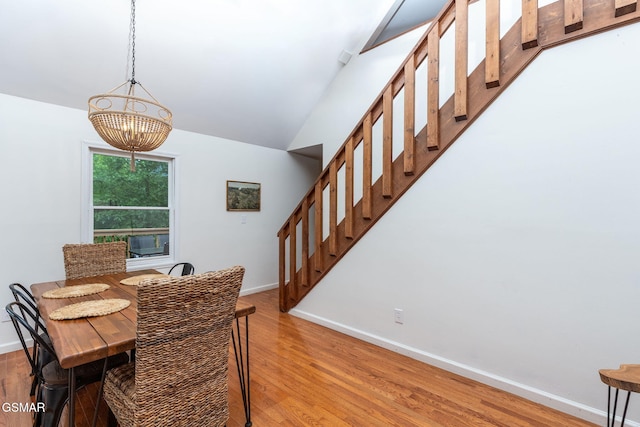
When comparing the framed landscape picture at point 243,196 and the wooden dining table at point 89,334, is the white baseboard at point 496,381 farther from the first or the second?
the framed landscape picture at point 243,196

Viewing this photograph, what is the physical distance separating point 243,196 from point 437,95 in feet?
9.90

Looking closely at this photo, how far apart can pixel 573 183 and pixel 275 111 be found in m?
3.42

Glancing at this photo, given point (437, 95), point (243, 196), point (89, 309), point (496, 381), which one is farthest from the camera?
point (243, 196)

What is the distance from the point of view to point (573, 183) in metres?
1.86

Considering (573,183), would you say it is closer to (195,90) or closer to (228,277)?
(228,277)

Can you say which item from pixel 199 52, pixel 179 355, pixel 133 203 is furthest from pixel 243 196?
pixel 179 355

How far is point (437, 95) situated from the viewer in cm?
246

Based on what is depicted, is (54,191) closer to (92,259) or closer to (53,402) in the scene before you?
(92,259)

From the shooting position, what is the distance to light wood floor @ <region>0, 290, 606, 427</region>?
1.80 metres

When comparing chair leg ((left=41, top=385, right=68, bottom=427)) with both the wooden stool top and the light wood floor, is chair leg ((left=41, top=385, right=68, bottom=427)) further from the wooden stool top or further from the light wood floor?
the wooden stool top

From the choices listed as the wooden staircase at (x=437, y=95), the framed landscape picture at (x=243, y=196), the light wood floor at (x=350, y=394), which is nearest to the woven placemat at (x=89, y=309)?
the light wood floor at (x=350, y=394)

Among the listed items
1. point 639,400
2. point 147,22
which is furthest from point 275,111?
point 639,400

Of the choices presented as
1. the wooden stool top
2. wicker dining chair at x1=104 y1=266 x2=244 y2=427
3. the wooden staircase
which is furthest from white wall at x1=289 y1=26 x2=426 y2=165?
the wooden stool top

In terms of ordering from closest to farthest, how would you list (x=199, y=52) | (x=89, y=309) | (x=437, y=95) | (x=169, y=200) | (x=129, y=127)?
(x=89, y=309), (x=129, y=127), (x=437, y=95), (x=199, y=52), (x=169, y=200)
